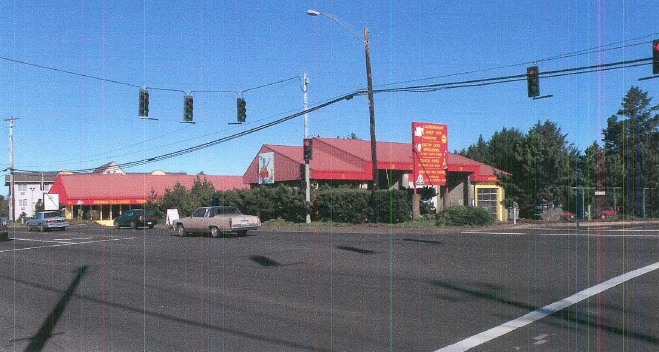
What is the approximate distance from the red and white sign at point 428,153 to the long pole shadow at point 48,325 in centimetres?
2410

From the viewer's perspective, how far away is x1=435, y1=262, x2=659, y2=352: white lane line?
7.61m

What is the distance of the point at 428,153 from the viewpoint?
36125mm

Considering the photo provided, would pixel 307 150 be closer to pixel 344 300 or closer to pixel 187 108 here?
pixel 187 108

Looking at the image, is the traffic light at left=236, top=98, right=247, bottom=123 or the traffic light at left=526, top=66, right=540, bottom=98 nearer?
the traffic light at left=526, top=66, right=540, bottom=98

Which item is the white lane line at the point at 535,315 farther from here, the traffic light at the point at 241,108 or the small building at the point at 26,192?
the small building at the point at 26,192

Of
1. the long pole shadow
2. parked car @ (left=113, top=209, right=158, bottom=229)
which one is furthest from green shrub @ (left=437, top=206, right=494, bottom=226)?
parked car @ (left=113, top=209, right=158, bottom=229)

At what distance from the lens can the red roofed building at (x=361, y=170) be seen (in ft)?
149

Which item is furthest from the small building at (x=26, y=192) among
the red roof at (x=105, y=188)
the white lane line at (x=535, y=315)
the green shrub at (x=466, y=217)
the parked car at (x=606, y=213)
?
the white lane line at (x=535, y=315)

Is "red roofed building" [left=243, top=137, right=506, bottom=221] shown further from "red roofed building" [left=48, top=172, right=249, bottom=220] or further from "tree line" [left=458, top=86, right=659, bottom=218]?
"red roofed building" [left=48, top=172, right=249, bottom=220]

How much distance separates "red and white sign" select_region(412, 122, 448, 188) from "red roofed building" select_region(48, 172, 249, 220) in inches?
1304

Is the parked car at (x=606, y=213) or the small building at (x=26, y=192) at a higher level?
the small building at (x=26, y=192)

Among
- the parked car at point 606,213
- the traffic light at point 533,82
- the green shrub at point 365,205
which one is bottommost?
the parked car at point 606,213

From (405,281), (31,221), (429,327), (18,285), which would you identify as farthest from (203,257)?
(31,221)

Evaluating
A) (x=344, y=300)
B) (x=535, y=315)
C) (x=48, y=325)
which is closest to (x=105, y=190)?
(x=48, y=325)
